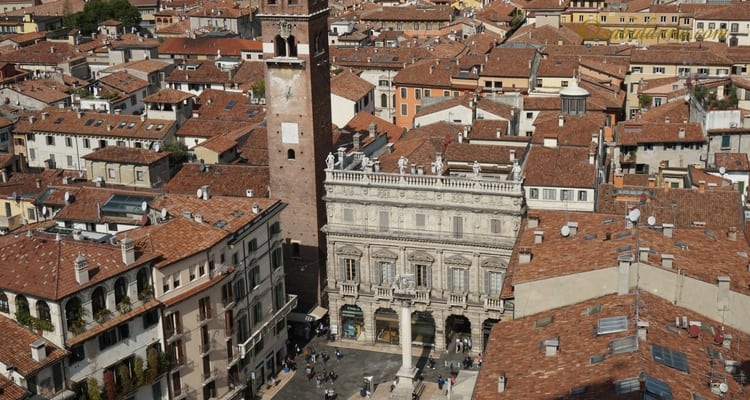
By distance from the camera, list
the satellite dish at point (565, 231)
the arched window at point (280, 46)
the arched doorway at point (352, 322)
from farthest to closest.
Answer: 1. the arched doorway at point (352, 322)
2. the arched window at point (280, 46)
3. the satellite dish at point (565, 231)

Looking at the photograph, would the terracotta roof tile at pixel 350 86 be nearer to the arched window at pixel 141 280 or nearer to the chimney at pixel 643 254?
the arched window at pixel 141 280

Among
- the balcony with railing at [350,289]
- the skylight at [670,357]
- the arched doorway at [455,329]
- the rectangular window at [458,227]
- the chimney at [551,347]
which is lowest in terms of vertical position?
the arched doorway at [455,329]

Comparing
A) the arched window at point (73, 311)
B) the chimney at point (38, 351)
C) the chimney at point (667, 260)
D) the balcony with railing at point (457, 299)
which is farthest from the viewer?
the balcony with railing at point (457, 299)

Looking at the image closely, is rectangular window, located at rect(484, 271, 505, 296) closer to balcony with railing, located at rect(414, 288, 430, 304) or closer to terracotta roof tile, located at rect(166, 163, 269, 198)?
balcony with railing, located at rect(414, 288, 430, 304)

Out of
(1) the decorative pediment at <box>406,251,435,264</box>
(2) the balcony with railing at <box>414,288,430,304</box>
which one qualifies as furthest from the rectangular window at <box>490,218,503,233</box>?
(2) the balcony with railing at <box>414,288,430,304</box>

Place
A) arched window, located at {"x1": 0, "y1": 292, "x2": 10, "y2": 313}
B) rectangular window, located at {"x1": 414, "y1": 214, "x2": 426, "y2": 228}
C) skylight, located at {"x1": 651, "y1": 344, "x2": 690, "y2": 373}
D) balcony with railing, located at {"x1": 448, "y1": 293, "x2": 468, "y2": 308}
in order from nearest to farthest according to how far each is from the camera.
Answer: skylight, located at {"x1": 651, "y1": 344, "x2": 690, "y2": 373} < arched window, located at {"x1": 0, "y1": 292, "x2": 10, "y2": 313} < rectangular window, located at {"x1": 414, "y1": 214, "x2": 426, "y2": 228} < balcony with railing, located at {"x1": 448, "y1": 293, "x2": 468, "y2": 308}

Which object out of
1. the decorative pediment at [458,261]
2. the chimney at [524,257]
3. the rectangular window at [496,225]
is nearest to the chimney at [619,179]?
the rectangular window at [496,225]

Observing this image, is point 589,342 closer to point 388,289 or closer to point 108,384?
point 108,384
